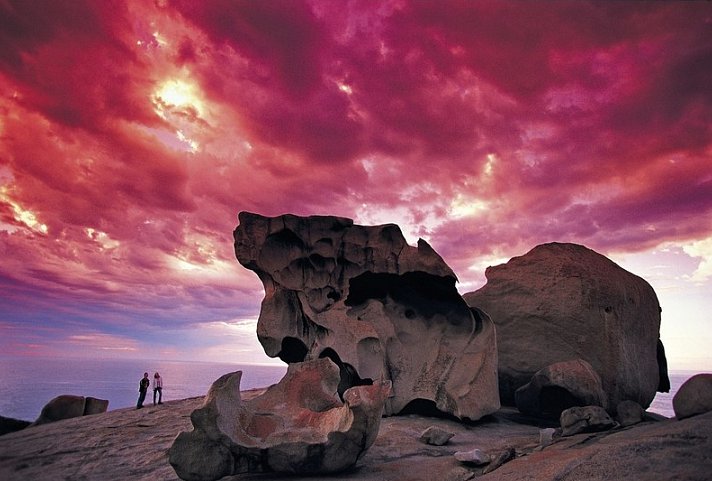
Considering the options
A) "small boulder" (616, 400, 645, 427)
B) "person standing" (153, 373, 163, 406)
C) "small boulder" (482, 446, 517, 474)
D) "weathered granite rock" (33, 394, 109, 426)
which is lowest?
"small boulder" (482, 446, 517, 474)

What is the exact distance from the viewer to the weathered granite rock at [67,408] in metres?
13.3

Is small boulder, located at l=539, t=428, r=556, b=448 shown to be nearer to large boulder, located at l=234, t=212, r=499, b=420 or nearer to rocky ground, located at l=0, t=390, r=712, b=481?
rocky ground, located at l=0, t=390, r=712, b=481

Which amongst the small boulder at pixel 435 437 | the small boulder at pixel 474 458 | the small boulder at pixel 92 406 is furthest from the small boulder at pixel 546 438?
the small boulder at pixel 92 406

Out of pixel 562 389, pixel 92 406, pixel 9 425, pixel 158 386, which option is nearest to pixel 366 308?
pixel 562 389

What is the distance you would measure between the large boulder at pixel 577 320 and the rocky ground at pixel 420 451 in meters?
1.88

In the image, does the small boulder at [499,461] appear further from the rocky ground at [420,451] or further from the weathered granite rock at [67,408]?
the weathered granite rock at [67,408]

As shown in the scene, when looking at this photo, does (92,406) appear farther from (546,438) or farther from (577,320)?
(577,320)

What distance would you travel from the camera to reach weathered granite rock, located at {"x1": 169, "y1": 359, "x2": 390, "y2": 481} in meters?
5.43

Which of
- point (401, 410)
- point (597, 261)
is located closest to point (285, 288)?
point (401, 410)

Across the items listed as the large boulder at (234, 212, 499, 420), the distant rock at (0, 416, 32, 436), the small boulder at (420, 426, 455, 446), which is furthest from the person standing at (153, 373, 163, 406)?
the small boulder at (420, 426, 455, 446)

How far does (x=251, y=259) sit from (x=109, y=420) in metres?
5.43

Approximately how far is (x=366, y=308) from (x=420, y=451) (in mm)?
4672

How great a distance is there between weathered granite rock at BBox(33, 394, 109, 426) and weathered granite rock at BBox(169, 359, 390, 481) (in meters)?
10.7

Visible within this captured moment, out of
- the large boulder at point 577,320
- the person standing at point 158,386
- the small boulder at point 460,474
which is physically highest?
the large boulder at point 577,320
